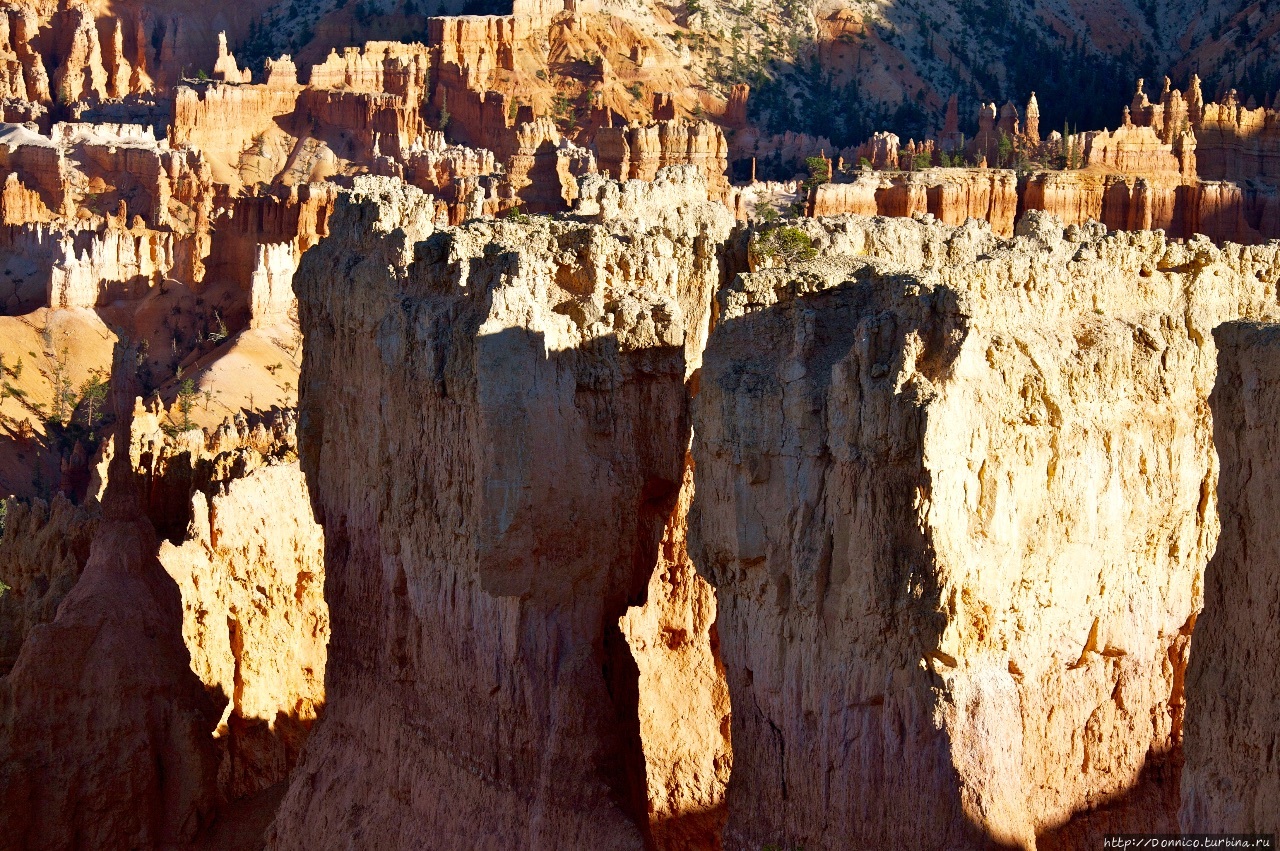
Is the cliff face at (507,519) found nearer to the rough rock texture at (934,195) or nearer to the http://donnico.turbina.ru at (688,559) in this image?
the http://donnico.turbina.ru at (688,559)

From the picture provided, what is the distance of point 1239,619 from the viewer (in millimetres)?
10664

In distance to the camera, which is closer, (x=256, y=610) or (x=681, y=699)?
(x=681, y=699)

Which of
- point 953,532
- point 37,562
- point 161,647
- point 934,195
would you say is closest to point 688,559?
point 953,532

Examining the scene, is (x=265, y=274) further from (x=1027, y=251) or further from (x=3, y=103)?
(x=1027, y=251)

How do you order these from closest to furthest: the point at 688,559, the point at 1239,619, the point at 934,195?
the point at 1239,619 < the point at 688,559 < the point at 934,195

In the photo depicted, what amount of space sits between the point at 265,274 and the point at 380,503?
3427 cm

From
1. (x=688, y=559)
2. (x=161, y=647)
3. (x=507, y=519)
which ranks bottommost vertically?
(x=161, y=647)

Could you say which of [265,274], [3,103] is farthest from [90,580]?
[3,103]

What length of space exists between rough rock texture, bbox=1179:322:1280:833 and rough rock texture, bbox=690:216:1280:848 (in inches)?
76.9

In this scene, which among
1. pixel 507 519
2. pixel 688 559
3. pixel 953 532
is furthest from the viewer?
pixel 688 559

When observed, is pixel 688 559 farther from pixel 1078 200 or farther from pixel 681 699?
pixel 1078 200

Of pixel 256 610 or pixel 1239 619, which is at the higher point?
pixel 1239 619

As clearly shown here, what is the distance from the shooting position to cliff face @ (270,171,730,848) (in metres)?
15.3

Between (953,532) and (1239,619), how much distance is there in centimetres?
222
